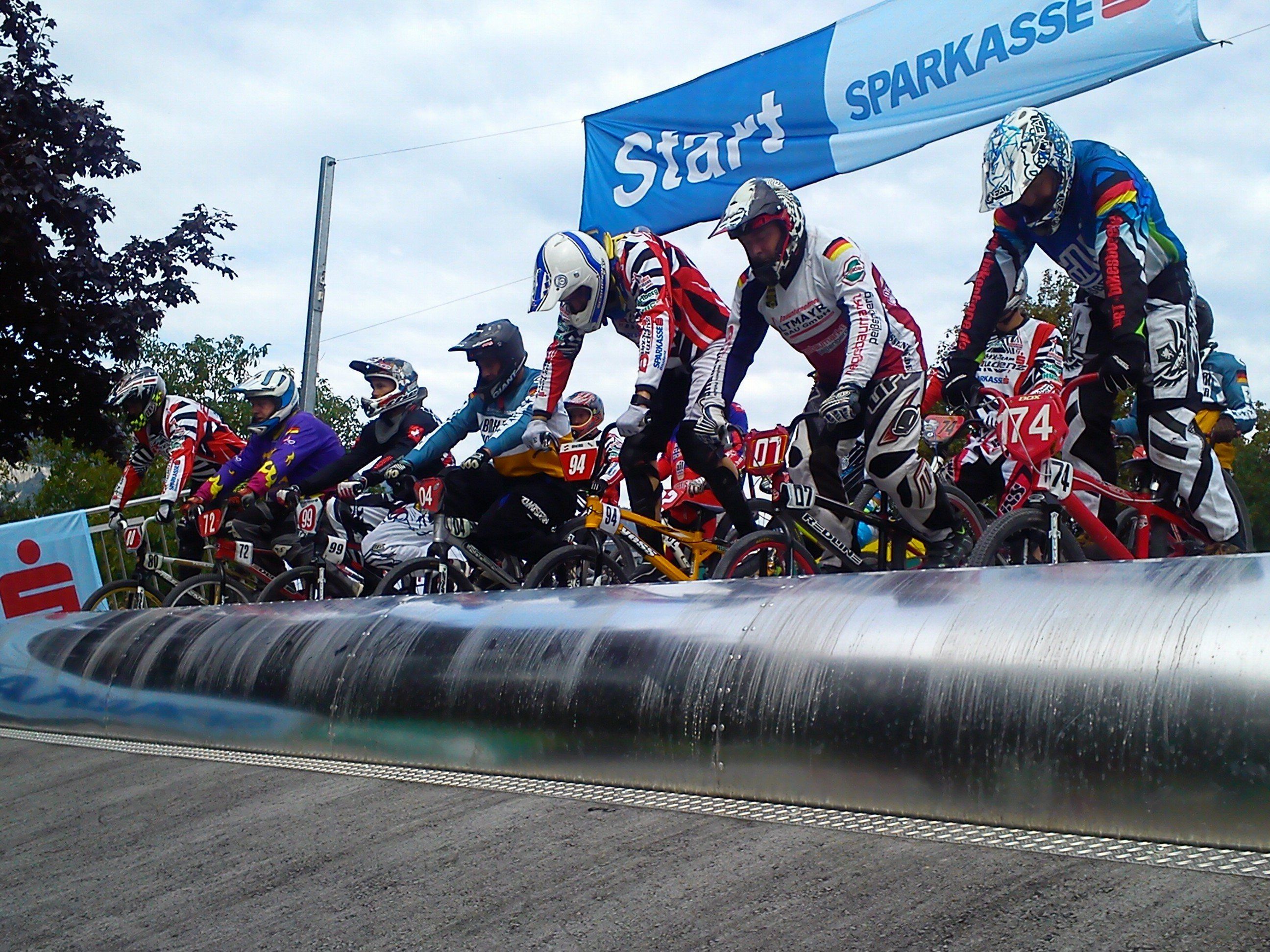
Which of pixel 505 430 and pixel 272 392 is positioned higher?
pixel 272 392

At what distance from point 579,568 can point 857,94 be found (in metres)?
4.77

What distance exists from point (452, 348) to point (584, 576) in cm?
193

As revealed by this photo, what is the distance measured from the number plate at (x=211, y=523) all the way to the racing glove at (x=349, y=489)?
A: 1.48 metres

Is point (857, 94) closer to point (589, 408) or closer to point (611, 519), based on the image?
point (589, 408)

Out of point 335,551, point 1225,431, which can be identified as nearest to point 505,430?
point 335,551

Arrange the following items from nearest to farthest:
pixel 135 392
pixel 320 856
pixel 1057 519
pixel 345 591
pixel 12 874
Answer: pixel 320 856, pixel 12 874, pixel 1057 519, pixel 345 591, pixel 135 392

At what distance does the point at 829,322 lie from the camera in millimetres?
6281

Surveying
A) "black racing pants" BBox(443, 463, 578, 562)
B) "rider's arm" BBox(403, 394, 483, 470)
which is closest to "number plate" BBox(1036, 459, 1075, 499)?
"black racing pants" BBox(443, 463, 578, 562)

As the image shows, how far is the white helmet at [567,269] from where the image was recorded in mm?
6957

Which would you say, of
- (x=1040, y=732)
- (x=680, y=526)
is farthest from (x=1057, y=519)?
(x=680, y=526)

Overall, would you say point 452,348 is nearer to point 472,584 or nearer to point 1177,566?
point 472,584

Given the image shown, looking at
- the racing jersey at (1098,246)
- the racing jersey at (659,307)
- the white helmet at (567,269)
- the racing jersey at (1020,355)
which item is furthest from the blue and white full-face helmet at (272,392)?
the racing jersey at (1098,246)

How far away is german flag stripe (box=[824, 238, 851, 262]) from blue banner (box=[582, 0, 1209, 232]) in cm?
317

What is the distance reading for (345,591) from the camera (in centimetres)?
881
